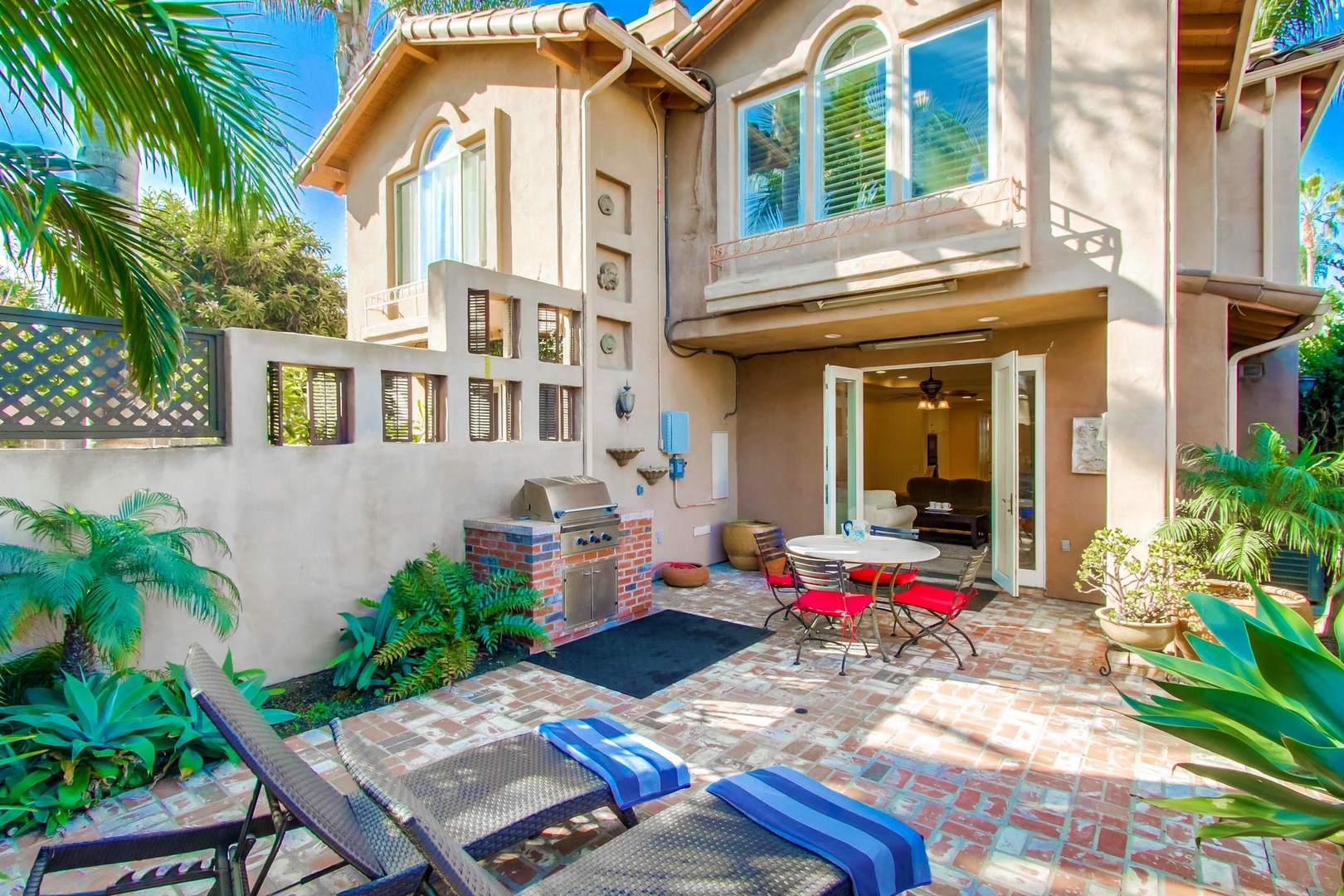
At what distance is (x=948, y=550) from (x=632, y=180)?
774 centimetres

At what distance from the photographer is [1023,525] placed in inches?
313

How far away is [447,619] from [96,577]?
7.76ft

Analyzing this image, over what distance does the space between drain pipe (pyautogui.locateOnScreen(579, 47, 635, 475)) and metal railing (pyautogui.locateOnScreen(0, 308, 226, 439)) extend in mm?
3627

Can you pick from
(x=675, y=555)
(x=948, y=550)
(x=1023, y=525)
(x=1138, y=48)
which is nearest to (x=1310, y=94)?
(x=1138, y=48)

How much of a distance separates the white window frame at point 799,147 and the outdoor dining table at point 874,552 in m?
3.73

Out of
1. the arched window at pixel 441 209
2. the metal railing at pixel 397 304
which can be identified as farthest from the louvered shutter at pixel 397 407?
the metal railing at pixel 397 304

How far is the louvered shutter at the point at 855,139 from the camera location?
23.6 ft

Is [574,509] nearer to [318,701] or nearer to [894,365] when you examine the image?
[318,701]

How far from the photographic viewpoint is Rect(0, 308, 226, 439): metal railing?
3.97m

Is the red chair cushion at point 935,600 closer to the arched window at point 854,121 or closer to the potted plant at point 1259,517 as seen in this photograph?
the potted plant at point 1259,517

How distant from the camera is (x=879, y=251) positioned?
693 cm

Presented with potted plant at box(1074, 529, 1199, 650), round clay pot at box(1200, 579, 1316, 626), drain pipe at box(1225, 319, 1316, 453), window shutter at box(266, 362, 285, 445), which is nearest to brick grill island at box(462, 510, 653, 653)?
window shutter at box(266, 362, 285, 445)

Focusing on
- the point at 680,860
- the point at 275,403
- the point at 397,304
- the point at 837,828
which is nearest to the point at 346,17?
the point at 397,304

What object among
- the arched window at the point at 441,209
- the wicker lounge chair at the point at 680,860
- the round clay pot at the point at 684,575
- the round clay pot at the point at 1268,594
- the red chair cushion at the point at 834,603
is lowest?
the round clay pot at the point at 684,575
